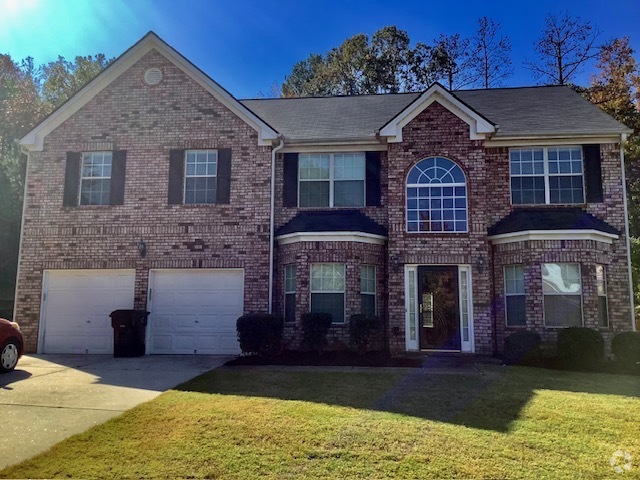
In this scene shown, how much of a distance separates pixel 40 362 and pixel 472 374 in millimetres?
Result: 9822

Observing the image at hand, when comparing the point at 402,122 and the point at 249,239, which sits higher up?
the point at 402,122

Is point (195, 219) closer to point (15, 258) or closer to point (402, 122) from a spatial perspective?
point (402, 122)

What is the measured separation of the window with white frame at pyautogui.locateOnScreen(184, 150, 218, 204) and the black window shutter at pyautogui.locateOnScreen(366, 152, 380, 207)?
14.0 feet

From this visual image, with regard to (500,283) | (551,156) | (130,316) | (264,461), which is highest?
(551,156)

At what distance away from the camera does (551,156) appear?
14.0 meters

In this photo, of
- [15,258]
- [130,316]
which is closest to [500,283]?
[130,316]

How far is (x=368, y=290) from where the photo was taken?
13.6m

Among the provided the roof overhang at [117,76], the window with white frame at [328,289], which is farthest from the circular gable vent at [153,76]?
the window with white frame at [328,289]

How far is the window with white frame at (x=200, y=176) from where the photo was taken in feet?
46.9

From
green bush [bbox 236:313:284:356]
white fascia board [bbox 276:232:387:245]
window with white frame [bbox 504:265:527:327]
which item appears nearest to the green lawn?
green bush [bbox 236:313:284:356]

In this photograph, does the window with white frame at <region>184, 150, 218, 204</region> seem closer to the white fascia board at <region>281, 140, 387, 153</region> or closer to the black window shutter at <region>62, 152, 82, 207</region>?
the white fascia board at <region>281, 140, 387, 153</region>

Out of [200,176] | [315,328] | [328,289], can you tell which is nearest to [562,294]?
[328,289]

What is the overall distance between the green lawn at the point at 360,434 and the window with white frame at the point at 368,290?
4.72m

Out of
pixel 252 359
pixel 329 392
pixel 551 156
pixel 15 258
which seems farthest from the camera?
pixel 15 258
